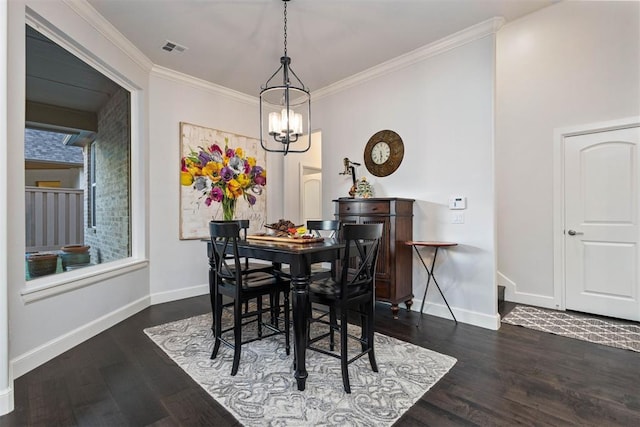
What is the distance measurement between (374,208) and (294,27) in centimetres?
200

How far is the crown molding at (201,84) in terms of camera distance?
3.98m

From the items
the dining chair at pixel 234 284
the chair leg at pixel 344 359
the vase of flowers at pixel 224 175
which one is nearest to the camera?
the chair leg at pixel 344 359

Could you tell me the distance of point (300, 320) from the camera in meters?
2.04

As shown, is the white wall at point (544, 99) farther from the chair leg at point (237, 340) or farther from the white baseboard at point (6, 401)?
the white baseboard at point (6, 401)

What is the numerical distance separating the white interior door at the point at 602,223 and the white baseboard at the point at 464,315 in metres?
1.26

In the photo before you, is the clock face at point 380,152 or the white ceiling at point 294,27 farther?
the clock face at point 380,152

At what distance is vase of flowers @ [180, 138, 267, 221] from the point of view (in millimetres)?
4297

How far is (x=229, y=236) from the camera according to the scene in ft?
7.41

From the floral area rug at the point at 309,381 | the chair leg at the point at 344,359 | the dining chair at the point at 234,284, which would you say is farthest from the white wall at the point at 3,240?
the chair leg at the point at 344,359

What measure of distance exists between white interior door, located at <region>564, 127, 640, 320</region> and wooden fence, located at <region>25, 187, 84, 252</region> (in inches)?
201

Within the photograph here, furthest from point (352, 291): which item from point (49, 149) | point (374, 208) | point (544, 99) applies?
point (544, 99)

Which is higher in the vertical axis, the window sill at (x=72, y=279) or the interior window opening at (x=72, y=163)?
the interior window opening at (x=72, y=163)

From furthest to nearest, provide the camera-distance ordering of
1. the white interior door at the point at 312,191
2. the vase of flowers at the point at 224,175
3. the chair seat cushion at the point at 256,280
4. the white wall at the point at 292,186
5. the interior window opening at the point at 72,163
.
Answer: the white interior door at the point at 312,191
the white wall at the point at 292,186
the vase of flowers at the point at 224,175
the interior window opening at the point at 72,163
the chair seat cushion at the point at 256,280

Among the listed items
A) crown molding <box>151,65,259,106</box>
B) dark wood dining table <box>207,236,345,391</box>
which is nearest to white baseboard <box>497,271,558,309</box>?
dark wood dining table <box>207,236,345,391</box>
